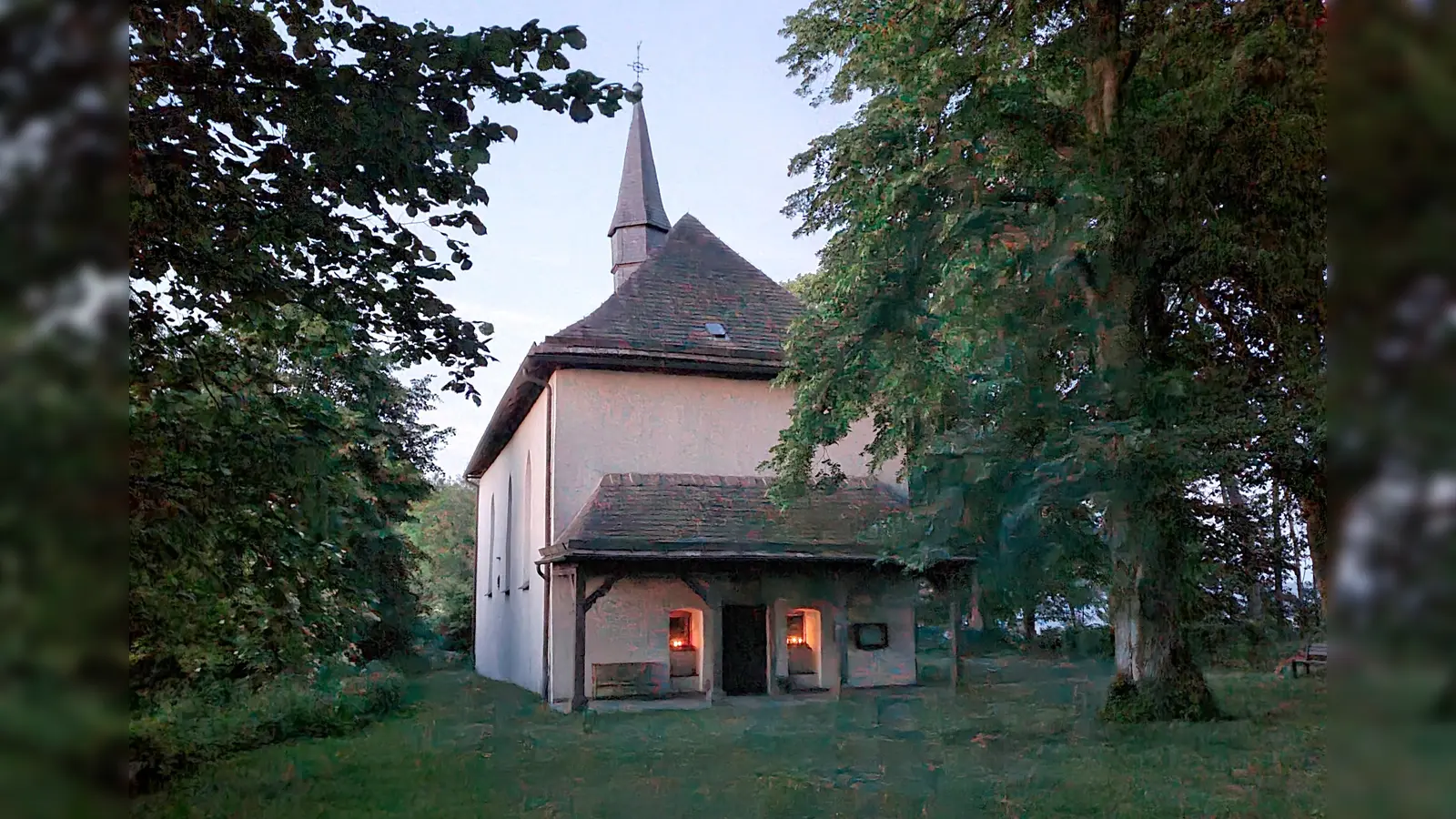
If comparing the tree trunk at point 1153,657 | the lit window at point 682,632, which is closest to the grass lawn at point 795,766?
the tree trunk at point 1153,657

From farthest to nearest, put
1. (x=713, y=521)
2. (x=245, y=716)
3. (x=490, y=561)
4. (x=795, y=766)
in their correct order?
(x=490, y=561), (x=713, y=521), (x=245, y=716), (x=795, y=766)

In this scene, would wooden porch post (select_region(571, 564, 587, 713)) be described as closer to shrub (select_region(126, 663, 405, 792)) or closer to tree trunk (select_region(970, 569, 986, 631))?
shrub (select_region(126, 663, 405, 792))

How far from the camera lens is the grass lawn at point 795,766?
844 centimetres

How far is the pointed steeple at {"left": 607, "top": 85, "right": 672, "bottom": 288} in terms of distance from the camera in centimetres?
3325

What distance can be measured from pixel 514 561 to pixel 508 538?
1.53 meters

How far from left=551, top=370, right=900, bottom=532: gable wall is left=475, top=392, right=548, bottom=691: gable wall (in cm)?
77

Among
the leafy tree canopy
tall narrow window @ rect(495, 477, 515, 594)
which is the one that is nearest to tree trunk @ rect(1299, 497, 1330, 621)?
the leafy tree canopy

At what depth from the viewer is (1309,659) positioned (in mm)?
Result: 20719

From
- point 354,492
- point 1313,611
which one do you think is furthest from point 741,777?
point 1313,611

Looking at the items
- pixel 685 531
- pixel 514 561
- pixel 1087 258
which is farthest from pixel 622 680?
pixel 1087 258

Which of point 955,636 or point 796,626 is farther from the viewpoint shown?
point 796,626

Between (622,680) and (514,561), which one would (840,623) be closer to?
(622,680)

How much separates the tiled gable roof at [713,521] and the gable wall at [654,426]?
1.04 ft

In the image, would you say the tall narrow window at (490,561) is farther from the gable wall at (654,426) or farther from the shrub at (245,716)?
the gable wall at (654,426)
